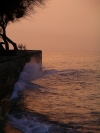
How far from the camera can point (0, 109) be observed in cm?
902

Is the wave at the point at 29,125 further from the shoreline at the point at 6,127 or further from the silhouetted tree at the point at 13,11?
the silhouetted tree at the point at 13,11

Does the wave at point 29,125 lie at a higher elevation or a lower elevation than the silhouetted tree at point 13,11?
lower

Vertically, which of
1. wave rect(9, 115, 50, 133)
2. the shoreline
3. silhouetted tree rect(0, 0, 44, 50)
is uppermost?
silhouetted tree rect(0, 0, 44, 50)

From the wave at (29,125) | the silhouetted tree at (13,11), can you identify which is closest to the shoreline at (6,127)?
the wave at (29,125)

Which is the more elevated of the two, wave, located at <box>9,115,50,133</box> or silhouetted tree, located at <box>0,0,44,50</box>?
silhouetted tree, located at <box>0,0,44,50</box>

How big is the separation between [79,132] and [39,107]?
3460 mm

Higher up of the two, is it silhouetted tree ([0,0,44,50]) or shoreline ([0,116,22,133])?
silhouetted tree ([0,0,44,50])

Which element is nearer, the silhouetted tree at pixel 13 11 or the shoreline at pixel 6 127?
the shoreline at pixel 6 127

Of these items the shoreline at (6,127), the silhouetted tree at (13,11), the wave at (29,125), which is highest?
the silhouetted tree at (13,11)

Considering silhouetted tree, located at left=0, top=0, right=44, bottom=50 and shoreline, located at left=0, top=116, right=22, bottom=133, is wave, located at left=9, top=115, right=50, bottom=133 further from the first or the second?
silhouetted tree, located at left=0, top=0, right=44, bottom=50

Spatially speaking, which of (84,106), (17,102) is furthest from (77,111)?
(17,102)

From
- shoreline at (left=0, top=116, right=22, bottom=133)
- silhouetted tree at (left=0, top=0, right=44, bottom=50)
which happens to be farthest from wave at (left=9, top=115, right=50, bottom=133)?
silhouetted tree at (left=0, top=0, right=44, bottom=50)

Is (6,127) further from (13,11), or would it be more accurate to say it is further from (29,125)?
(13,11)

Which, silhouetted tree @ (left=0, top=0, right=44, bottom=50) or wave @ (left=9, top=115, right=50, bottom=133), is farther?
silhouetted tree @ (left=0, top=0, right=44, bottom=50)
